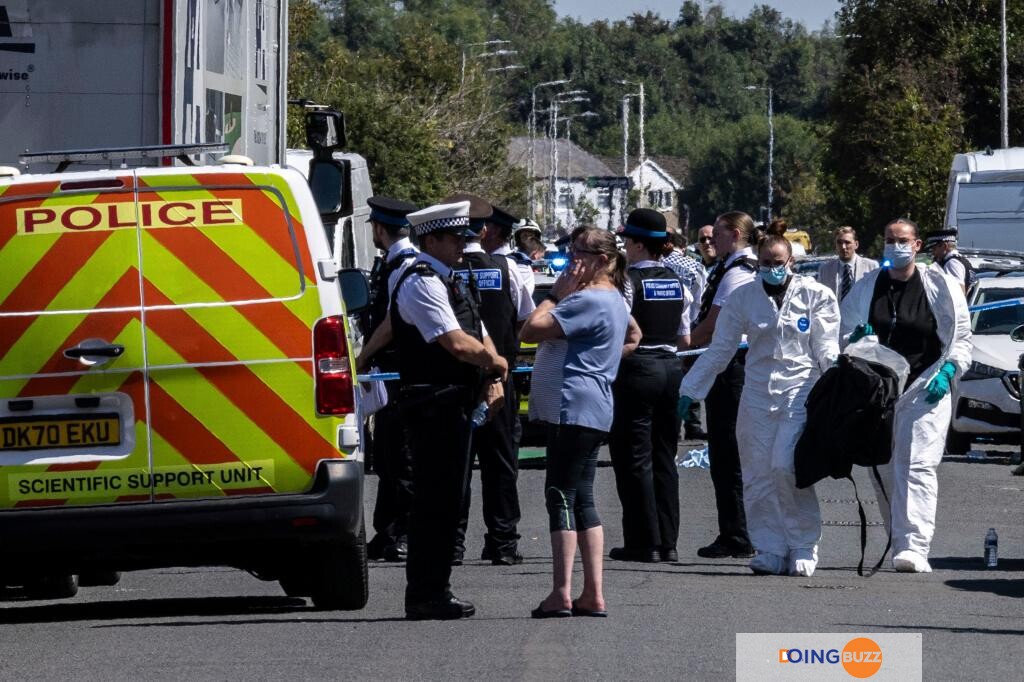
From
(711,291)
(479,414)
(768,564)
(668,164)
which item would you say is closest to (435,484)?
(479,414)

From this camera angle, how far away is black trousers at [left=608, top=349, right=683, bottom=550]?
11.4 metres

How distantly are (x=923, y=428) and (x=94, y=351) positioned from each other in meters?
4.70

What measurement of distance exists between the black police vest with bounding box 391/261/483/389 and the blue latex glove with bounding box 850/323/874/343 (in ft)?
9.21

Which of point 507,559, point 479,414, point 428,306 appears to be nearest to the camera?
point 428,306

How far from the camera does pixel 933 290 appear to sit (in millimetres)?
11273

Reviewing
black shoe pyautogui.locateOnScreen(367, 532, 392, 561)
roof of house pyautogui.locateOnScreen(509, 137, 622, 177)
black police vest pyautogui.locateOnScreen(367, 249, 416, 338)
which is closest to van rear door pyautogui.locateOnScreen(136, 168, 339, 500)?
black police vest pyautogui.locateOnScreen(367, 249, 416, 338)

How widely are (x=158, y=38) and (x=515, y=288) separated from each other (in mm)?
2334

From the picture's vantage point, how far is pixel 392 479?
453 inches

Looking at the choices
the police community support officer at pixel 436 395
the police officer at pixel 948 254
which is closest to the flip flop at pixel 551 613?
the police community support officer at pixel 436 395

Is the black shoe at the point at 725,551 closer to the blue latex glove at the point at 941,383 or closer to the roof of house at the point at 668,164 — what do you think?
the blue latex glove at the point at 941,383

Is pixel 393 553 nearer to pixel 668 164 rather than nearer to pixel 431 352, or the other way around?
pixel 431 352

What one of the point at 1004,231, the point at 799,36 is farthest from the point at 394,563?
the point at 799,36

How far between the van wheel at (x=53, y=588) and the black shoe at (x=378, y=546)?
1601 millimetres

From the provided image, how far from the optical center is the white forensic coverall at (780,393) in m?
10.8
